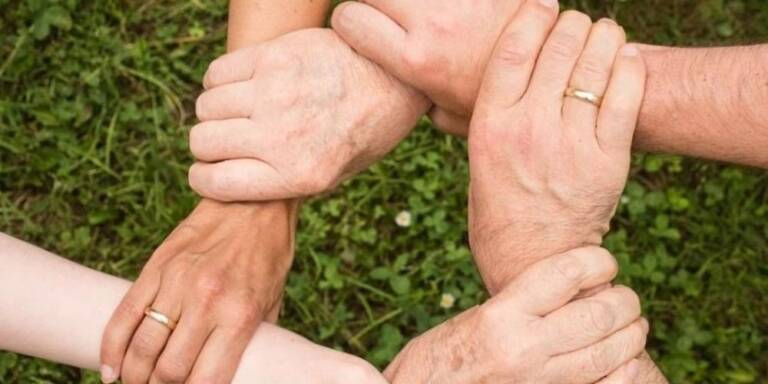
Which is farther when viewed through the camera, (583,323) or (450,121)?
(450,121)

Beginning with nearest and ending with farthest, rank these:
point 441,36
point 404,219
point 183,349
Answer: point 183,349
point 441,36
point 404,219

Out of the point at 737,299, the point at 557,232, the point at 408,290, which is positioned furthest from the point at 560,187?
the point at 737,299

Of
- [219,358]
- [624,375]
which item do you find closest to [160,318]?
[219,358]

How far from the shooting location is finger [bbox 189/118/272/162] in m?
2.28

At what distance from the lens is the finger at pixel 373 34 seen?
89.3 inches

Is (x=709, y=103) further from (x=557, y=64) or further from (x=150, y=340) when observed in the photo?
(x=150, y=340)

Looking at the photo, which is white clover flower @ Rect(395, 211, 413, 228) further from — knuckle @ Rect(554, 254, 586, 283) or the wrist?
knuckle @ Rect(554, 254, 586, 283)

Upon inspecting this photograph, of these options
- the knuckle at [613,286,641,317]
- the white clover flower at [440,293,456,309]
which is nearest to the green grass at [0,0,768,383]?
the white clover flower at [440,293,456,309]

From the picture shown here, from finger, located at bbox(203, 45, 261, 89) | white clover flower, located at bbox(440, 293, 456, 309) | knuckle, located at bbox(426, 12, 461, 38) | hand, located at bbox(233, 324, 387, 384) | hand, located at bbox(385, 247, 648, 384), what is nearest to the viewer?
hand, located at bbox(385, 247, 648, 384)

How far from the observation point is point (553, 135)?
2.12 m

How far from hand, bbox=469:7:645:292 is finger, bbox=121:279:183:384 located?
2.46 ft

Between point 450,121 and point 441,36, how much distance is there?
33 cm

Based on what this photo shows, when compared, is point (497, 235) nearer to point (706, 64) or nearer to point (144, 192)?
point (706, 64)

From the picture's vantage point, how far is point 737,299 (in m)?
3.11
